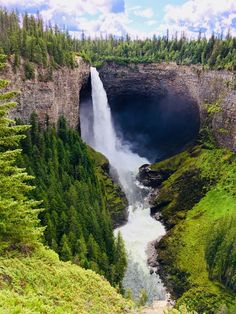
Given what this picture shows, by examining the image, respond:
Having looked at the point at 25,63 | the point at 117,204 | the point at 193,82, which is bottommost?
the point at 117,204

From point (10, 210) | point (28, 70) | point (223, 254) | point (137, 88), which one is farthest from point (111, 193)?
point (10, 210)

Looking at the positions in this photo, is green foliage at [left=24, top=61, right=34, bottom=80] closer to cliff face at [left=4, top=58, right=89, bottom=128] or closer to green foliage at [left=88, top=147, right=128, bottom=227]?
cliff face at [left=4, top=58, right=89, bottom=128]

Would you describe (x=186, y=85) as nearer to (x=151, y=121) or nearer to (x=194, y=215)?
(x=151, y=121)

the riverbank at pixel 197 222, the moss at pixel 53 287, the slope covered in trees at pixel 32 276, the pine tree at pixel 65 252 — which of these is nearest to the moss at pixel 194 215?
the riverbank at pixel 197 222

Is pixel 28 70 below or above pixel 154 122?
above

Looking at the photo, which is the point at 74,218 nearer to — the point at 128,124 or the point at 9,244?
the point at 9,244

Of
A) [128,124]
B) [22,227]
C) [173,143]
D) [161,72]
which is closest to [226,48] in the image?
[161,72]

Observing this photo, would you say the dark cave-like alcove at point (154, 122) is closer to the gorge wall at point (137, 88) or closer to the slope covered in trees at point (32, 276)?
the gorge wall at point (137, 88)
